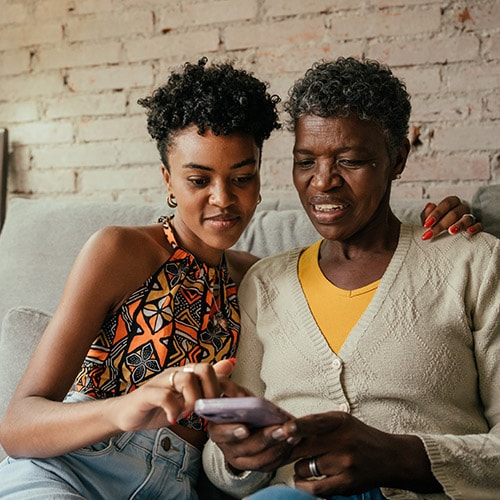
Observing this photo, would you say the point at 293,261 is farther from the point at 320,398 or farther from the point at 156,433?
the point at 156,433

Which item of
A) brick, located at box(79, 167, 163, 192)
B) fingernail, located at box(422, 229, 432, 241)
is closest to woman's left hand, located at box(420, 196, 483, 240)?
fingernail, located at box(422, 229, 432, 241)

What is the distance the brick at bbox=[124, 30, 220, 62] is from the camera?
8.31ft

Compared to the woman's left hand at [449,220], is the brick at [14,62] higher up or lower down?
higher up

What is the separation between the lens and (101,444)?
146cm

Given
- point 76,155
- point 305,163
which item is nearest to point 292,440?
point 305,163

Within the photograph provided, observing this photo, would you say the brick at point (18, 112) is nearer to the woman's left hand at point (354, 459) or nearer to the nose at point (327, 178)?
the nose at point (327, 178)

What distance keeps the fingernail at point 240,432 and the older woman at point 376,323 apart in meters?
0.15

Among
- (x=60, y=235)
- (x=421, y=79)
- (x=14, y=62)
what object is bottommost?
(x=60, y=235)

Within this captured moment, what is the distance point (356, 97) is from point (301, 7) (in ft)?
3.28

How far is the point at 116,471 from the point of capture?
1.46 m

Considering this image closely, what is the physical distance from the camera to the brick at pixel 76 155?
269 cm

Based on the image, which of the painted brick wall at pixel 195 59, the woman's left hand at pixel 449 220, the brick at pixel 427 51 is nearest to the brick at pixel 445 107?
the painted brick wall at pixel 195 59

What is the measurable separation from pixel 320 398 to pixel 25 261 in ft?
3.17

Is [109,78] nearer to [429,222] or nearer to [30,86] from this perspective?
[30,86]
